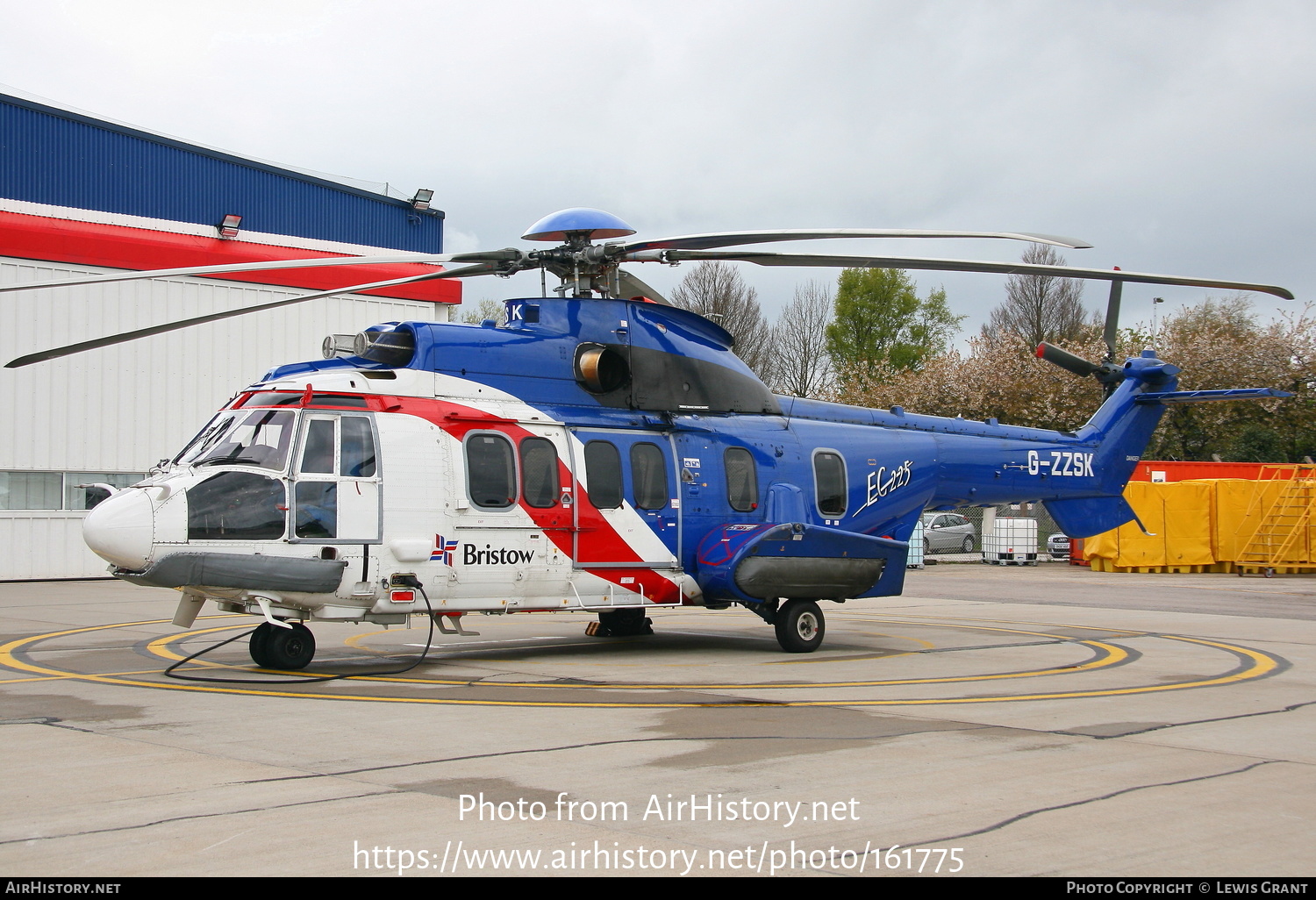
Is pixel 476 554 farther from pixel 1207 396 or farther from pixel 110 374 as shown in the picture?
pixel 110 374

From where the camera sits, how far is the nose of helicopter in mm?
9922

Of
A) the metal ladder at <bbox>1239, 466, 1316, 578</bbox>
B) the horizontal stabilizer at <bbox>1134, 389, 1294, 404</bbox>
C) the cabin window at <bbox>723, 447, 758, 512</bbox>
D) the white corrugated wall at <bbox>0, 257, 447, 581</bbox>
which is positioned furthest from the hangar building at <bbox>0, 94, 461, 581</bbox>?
the metal ladder at <bbox>1239, 466, 1316, 578</bbox>

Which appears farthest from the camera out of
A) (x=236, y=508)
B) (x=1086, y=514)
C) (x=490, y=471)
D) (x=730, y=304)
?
(x=730, y=304)

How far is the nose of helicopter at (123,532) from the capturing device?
9.92m

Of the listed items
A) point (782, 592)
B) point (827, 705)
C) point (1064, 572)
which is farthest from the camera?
point (1064, 572)

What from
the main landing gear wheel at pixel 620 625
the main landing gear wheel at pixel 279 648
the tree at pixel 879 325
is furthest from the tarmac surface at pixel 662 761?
the tree at pixel 879 325

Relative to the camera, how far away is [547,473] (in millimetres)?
12266

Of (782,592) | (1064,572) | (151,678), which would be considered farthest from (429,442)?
(1064,572)

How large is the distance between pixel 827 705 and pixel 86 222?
74.3 feet

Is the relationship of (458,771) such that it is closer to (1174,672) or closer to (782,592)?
(782,592)

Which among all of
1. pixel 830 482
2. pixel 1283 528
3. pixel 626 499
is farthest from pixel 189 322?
pixel 1283 528

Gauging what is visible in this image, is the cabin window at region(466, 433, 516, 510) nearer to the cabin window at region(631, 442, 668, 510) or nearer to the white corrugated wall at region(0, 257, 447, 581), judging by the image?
the cabin window at region(631, 442, 668, 510)

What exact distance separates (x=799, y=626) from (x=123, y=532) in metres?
7.39
